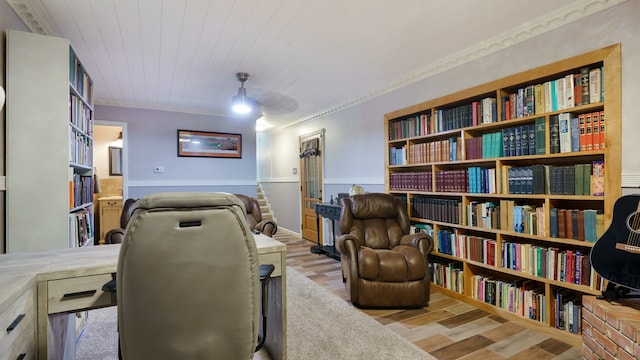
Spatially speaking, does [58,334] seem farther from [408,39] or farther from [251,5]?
[408,39]

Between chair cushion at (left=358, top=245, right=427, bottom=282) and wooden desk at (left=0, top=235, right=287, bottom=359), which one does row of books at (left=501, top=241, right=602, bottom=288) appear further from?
wooden desk at (left=0, top=235, right=287, bottom=359)

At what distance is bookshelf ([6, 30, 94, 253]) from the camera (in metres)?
1.99

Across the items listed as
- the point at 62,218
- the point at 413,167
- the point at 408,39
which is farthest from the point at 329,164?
the point at 62,218

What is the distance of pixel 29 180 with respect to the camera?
2018 millimetres

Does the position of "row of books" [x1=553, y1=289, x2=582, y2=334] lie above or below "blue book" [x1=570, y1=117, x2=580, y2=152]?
below

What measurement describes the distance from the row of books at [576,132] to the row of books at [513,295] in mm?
1120

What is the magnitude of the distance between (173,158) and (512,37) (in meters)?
4.70

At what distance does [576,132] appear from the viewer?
2248 mm

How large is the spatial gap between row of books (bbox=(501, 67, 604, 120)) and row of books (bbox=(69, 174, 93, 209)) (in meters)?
3.50

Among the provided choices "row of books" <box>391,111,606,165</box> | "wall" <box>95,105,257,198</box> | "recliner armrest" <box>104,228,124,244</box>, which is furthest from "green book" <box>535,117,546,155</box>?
"wall" <box>95,105,257,198</box>

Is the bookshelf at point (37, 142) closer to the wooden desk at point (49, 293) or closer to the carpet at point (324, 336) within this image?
the wooden desk at point (49, 293)

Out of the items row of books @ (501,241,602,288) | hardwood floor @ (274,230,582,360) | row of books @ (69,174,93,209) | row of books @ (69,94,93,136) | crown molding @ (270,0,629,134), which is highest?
crown molding @ (270,0,629,134)

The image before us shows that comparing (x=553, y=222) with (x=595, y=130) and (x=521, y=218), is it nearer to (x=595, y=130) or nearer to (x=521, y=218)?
(x=521, y=218)

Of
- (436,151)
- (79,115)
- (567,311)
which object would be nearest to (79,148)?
(79,115)
